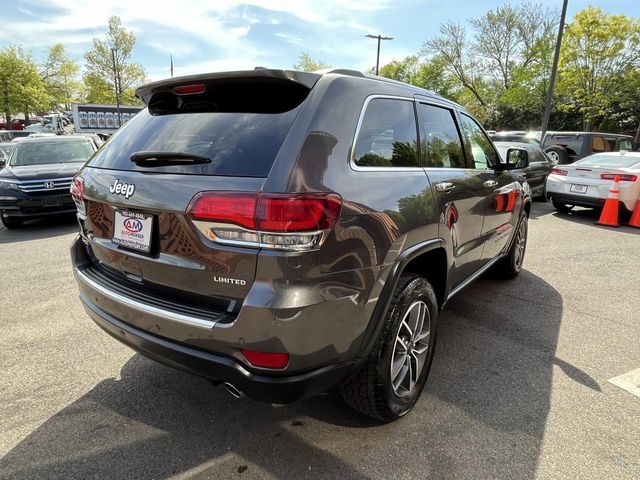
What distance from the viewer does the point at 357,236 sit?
191 cm

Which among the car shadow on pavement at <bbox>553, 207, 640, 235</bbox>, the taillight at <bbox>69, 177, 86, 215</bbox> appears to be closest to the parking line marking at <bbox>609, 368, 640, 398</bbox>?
the taillight at <bbox>69, 177, 86, 215</bbox>

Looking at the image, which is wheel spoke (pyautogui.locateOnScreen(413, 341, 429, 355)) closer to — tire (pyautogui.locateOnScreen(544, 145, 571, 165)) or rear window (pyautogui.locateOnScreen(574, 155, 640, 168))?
rear window (pyautogui.locateOnScreen(574, 155, 640, 168))

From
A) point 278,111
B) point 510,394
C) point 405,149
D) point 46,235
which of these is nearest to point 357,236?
point 278,111

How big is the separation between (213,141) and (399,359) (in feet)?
4.98

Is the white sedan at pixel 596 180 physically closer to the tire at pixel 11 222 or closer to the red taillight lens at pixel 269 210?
the red taillight lens at pixel 269 210

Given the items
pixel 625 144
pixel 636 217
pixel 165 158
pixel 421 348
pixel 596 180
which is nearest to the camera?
pixel 165 158

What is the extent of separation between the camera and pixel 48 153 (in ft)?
28.2

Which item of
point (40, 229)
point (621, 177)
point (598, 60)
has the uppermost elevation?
point (598, 60)

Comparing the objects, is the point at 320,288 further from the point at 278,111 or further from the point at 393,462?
the point at 393,462

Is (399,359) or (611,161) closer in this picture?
(399,359)

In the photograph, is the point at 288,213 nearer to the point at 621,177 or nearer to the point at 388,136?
the point at 388,136

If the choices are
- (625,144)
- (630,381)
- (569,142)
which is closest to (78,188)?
(630,381)

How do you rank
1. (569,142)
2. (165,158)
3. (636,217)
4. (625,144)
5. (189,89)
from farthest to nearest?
(625,144) → (569,142) → (636,217) → (189,89) → (165,158)

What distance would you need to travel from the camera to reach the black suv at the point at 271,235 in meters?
1.75
